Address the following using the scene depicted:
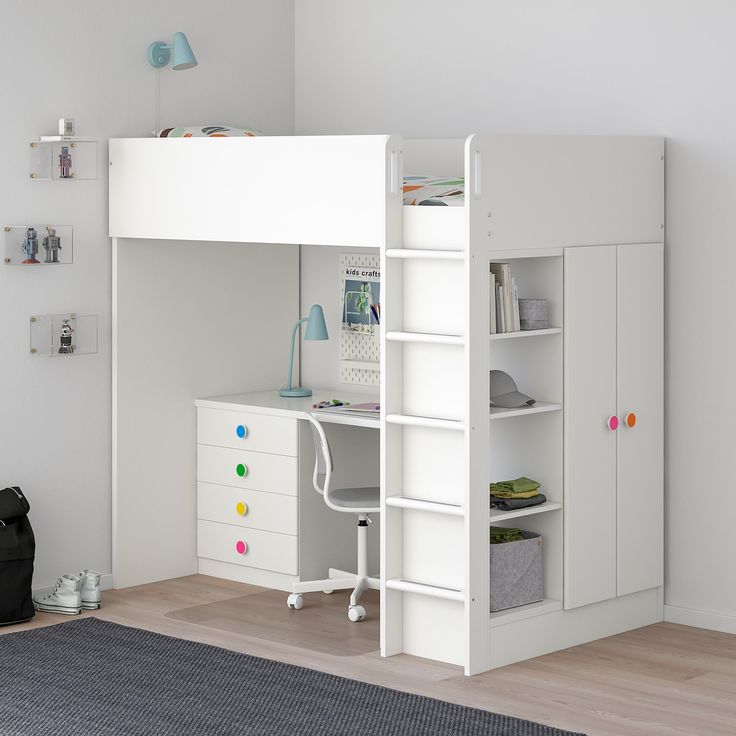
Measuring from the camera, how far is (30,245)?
4781 millimetres

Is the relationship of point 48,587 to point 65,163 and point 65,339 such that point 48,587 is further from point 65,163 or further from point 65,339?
point 65,163

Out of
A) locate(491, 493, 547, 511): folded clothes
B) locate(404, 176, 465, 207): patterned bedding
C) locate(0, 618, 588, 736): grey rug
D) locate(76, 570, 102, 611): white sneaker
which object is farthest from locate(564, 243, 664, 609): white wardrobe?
locate(76, 570, 102, 611): white sneaker

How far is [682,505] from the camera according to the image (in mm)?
4633

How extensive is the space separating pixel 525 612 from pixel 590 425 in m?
0.65

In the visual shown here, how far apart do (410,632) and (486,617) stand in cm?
32

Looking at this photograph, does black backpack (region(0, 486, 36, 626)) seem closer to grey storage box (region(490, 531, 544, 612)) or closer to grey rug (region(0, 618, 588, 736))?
grey rug (region(0, 618, 588, 736))

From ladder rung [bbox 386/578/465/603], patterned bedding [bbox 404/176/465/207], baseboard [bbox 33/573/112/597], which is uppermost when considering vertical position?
patterned bedding [bbox 404/176/465/207]

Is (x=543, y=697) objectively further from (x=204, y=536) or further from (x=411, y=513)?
(x=204, y=536)

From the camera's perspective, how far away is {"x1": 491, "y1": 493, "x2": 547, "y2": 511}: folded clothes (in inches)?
165

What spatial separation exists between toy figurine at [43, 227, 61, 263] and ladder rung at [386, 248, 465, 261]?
56.9 inches

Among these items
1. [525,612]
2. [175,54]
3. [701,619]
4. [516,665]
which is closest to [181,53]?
[175,54]

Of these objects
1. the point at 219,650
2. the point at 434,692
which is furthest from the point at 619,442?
the point at 219,650

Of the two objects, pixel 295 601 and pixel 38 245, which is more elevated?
pixel 38 245

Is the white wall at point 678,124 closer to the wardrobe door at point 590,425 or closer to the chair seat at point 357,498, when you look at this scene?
the wardrobe door at point 590,425
